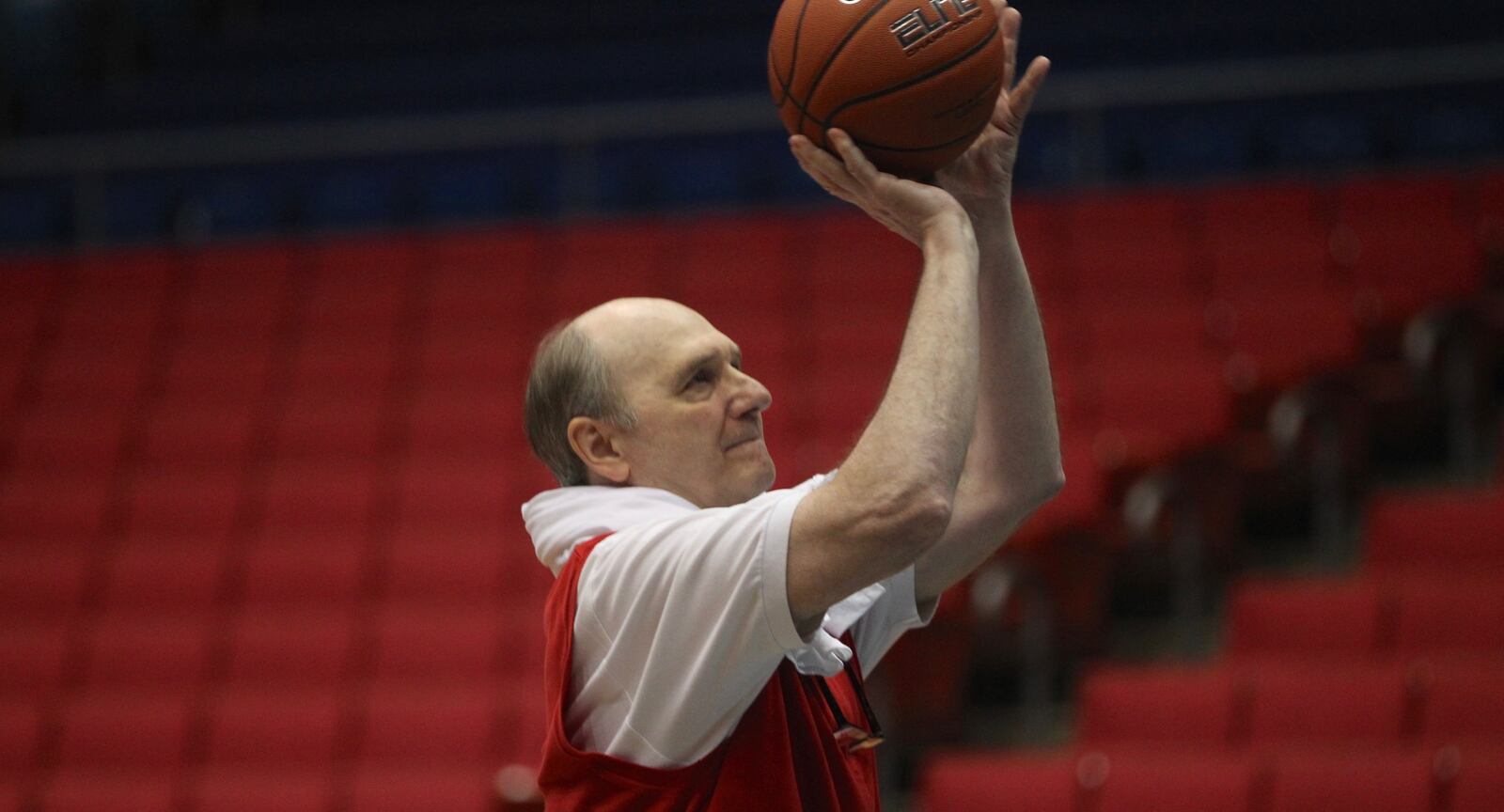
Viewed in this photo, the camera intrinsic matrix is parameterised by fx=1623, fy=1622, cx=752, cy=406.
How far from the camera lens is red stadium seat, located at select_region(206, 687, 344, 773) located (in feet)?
14.9

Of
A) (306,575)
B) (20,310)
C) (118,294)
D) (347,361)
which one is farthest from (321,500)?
(20,310)

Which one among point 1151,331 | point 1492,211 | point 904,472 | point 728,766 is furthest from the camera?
point 1492,211

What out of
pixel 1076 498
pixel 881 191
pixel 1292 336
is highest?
pixel 881 191

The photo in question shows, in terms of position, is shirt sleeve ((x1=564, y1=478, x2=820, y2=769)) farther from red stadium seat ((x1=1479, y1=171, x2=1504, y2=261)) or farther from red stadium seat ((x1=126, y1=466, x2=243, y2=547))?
red stadium seat ((x1=1479, y1=171, x2=1504, y2=261))

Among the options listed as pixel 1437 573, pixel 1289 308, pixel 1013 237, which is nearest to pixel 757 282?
pixel 1289 308

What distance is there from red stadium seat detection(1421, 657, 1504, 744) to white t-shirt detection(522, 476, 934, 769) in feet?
9.61

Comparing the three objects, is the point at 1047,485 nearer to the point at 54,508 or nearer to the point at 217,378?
the point at 54,508

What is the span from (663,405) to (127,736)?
12.2 feet

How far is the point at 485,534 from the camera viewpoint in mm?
5086

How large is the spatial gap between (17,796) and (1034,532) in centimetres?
295

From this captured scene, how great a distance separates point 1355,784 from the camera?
12.1 ft

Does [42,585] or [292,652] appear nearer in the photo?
[292,652]

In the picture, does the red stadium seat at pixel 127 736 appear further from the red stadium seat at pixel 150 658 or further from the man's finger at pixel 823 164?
the man's finger at pixel 823 164

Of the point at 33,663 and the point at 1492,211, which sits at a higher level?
the point at 1492,211
